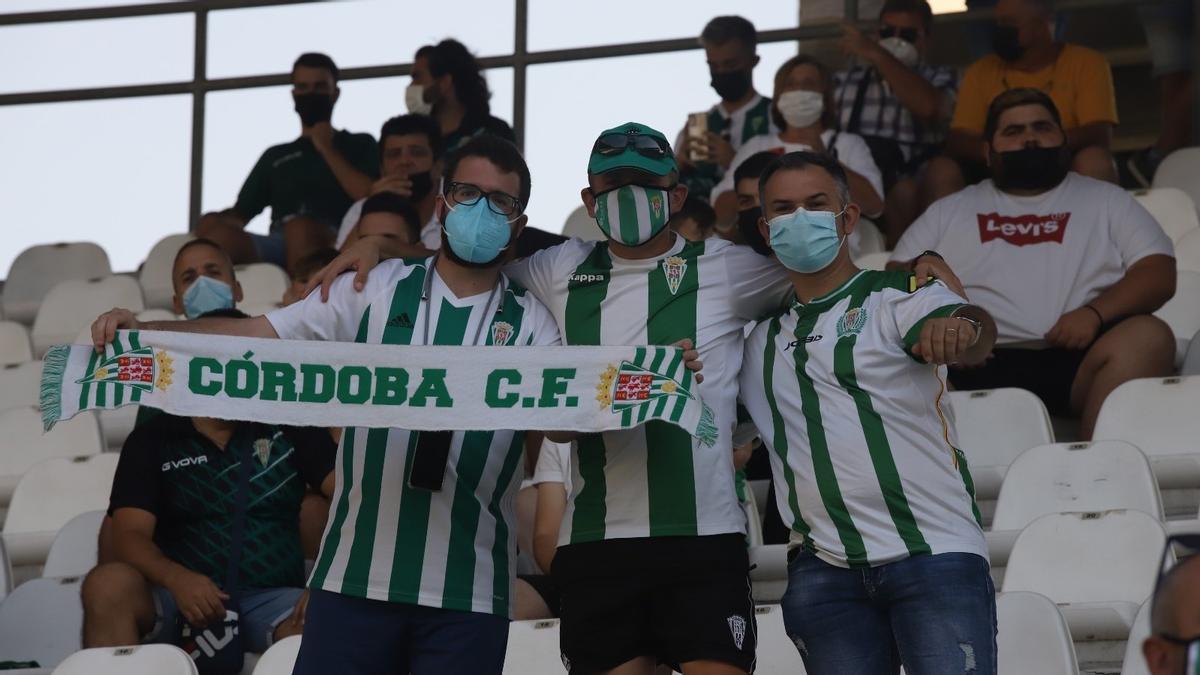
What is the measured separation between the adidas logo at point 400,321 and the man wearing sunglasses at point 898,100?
392cm

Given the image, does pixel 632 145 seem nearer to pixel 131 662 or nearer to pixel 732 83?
pixel 131 662

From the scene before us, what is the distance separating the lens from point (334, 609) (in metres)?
3.42

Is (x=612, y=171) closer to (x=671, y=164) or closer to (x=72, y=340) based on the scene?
(x=671, y=164)

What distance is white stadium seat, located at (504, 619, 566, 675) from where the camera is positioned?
4.18 metres

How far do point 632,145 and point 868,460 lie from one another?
2.72 ft

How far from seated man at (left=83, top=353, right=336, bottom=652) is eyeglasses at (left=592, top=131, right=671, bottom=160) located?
5.43ft

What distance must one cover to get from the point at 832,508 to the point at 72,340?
510 cm

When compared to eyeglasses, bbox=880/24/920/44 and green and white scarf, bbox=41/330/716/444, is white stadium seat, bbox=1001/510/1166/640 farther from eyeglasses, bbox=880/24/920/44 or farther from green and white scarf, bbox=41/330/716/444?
eyeglasses, bbox=880/24/920/44

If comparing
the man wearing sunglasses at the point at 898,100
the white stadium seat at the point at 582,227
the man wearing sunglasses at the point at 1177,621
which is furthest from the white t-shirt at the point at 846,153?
the man wearing sunglasses at the point at 1177,621

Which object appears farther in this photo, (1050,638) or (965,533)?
(1050,638)

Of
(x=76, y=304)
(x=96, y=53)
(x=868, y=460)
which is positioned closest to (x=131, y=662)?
(x=868, y=460)

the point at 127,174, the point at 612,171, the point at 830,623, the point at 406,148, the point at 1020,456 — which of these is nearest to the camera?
the point at 830,623

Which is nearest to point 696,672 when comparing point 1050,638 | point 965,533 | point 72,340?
point 965,533

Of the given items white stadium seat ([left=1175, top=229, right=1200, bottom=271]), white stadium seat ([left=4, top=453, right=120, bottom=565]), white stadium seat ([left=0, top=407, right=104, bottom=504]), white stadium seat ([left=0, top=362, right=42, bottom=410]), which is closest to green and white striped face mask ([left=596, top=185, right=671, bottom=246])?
white stadium seat ([left=4, top=453, right=120, bottom=565])
